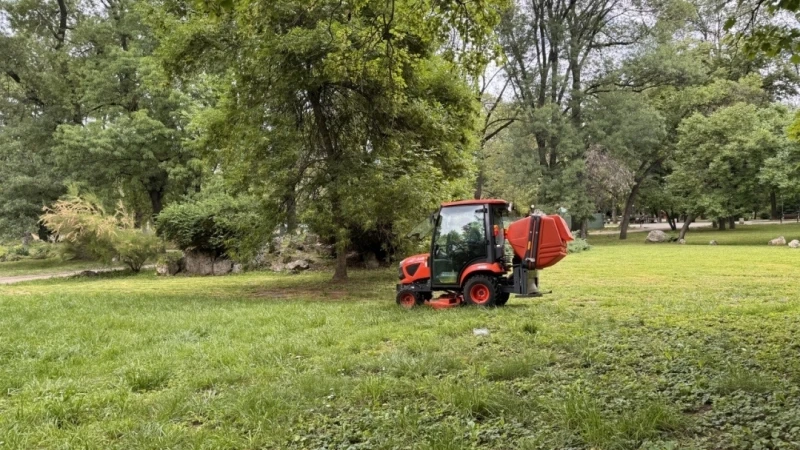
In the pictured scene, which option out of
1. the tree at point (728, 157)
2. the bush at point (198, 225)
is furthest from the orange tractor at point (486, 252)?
the tree at point (728, 157)

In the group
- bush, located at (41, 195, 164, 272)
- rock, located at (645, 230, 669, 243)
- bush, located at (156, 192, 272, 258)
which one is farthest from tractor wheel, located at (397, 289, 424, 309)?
rock, located at (645, 230, 669, 243)

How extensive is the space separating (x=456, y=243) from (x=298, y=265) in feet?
35.0

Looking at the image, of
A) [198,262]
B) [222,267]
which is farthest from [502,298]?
[198,262]

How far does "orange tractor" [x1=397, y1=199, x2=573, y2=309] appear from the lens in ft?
26.1

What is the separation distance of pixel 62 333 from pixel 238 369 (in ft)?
11.7

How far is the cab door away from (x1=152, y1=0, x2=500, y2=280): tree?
230 cm

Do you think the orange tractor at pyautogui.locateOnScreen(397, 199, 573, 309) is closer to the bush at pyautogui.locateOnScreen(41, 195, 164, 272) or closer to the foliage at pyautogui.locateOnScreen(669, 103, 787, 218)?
the bush at pyautogui.locateOnScreen(41, 195, 164, 272)

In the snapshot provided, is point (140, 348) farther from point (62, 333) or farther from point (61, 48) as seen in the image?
point (61, 48)

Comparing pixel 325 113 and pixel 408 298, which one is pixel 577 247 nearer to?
pixel 325 113

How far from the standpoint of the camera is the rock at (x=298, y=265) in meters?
17.9

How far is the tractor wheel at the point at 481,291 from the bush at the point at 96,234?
14024 mm

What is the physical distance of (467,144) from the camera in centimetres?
1383

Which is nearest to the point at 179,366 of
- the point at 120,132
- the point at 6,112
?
the point at 120,132

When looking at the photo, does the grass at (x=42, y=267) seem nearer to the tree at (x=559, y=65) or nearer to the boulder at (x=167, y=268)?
the boulder at (x=167, y=268)
